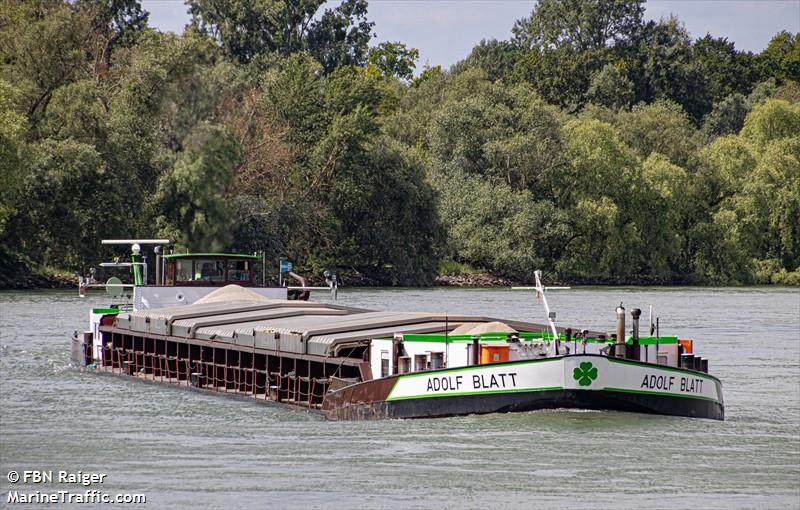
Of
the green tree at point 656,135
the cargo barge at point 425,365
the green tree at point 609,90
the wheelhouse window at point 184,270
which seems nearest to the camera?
the cargo barge at point 425,365

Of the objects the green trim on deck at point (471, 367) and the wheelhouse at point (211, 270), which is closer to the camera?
the green trim on deck at point (471, 367)

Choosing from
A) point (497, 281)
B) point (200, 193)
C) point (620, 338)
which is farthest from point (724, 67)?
point (620, 338)

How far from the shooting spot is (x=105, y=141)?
258 ft

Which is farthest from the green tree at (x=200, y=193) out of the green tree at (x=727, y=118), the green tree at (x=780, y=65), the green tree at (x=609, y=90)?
the green tree at (x=780, y=65)

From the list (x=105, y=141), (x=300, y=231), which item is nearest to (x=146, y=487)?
(x=105, y=141)

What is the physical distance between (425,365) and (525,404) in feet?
9.36

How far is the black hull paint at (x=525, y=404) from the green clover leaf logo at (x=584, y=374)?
0.65 ft

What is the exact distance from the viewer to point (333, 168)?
90.6 m

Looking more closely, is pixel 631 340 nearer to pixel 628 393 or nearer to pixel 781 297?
pixel 628 393

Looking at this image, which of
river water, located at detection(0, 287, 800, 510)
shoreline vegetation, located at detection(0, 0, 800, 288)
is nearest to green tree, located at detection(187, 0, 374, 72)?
shoreline vegetation, located at detection(0, 0, 800, 288)

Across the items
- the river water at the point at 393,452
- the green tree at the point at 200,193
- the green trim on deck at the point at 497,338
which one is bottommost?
the river water at the point at 393,452

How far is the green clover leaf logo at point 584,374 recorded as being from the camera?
25.9m

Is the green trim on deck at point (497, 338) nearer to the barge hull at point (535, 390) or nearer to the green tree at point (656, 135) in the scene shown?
the barge hull at point (535, 390)

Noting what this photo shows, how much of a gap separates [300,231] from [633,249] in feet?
75.4
